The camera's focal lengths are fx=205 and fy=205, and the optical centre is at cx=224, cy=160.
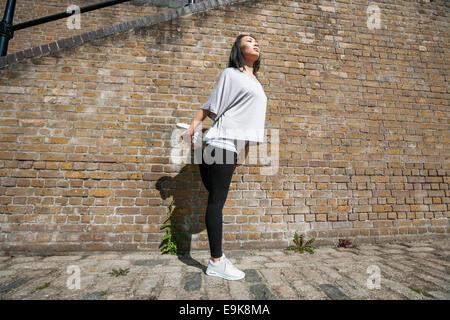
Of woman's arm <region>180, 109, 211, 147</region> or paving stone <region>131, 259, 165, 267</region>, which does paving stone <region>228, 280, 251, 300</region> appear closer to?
paving stone <region>131, 259, 165, 267</region>

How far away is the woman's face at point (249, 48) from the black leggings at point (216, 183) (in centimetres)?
94

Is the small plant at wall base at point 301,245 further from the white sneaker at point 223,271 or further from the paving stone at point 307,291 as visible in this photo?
the white sneaker at point 223,271

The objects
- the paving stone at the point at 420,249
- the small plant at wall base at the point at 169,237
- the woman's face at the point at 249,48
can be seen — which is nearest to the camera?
the woman's face at the point at 249,48

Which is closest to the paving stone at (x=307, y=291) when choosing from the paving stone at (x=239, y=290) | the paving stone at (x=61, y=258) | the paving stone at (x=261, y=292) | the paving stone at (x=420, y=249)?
the paving stone at (x=261, y=292)

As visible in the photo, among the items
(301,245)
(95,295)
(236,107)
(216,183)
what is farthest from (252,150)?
(95,295)

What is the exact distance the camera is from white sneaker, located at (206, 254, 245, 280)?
172cm

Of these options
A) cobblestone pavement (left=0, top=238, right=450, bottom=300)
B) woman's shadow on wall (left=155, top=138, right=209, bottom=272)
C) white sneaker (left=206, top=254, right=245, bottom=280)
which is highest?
woman's shadow on wall (left=155, top=138, right=209, bottom=272)

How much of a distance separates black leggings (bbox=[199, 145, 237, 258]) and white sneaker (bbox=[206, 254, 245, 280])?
65 millimetres

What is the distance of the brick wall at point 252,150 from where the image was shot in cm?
Answer: 246

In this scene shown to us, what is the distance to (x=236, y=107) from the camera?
70.0 inches

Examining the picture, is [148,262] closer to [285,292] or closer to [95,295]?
A: [95,295]

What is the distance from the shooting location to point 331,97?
302 centimetres

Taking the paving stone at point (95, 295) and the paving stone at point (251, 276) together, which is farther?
the paving stone at point (251, 276)

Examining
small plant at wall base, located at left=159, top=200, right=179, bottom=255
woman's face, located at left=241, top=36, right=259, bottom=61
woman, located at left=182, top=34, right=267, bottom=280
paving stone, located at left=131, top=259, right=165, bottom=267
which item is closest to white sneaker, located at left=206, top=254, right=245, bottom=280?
woman, located at left=182, top=34, right=267, bottom=280
